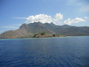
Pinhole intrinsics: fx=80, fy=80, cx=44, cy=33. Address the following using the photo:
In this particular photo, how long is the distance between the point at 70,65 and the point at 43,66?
→ 959cm

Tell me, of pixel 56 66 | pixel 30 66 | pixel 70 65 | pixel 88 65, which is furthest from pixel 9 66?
pixel 88 65

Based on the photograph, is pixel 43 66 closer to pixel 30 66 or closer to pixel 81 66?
pixel 30 66

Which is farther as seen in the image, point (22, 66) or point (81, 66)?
point (22, 66)

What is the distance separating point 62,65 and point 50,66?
4.33 metres

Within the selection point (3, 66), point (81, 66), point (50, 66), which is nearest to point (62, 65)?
point (50, 66)

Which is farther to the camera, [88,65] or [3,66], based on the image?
[3,66]

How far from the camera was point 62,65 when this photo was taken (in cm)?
2867

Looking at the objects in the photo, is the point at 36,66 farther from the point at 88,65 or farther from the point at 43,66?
the point at 88,65

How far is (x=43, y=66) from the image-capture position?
28344 millimetres

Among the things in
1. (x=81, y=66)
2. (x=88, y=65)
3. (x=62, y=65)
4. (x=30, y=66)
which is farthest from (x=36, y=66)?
(x=88, y=65)

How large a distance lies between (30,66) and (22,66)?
306 cm

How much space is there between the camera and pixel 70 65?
28547mm

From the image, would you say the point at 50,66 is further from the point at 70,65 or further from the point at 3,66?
the point at 3,66

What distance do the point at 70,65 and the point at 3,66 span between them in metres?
24.6
